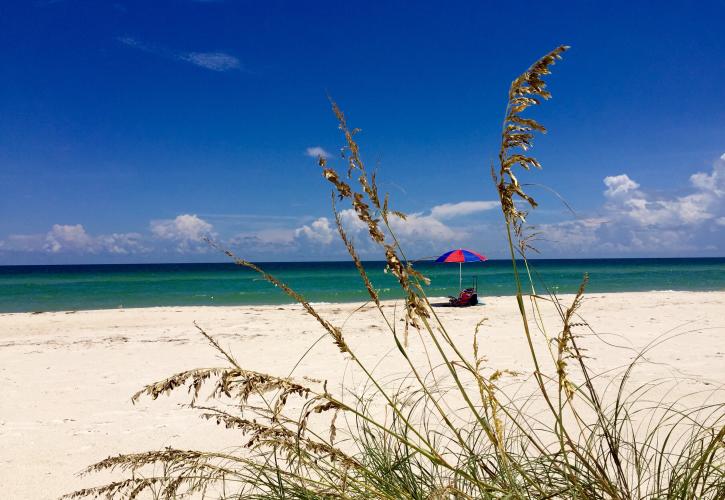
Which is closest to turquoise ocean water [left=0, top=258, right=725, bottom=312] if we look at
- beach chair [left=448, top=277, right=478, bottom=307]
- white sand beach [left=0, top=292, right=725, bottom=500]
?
white sand beach [left=0, top=292, right=725, bottom=500]

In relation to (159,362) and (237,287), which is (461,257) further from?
(237,287)

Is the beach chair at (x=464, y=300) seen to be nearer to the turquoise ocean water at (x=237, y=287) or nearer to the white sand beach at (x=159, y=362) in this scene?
the white sand beach at (x=159, y=362)

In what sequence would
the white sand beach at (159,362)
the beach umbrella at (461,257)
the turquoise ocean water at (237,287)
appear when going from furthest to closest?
the turquoise ocean water at (237,287)
the beach umbrella at (461,257)
the white sand beach at (159,362)

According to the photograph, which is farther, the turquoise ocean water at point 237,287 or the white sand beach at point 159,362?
the turquoise ocean water at point 237,287

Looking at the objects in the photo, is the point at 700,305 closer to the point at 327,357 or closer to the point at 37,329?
the point at 327,357

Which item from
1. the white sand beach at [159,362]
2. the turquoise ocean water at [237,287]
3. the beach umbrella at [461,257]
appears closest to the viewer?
the white sand beach at [159,362]

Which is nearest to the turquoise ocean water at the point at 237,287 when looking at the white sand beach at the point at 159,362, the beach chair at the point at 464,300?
the white sand beach at the point at 159,362

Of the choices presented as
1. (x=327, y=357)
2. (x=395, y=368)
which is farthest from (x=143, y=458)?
(x=327, y=357)

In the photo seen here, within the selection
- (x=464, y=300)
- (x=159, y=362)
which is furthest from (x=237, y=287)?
(x=159, y=362)

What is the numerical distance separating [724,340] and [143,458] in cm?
1007

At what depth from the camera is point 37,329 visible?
601 inches

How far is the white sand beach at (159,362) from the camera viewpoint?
4.91 m

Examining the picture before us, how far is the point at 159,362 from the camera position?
9.17 meters

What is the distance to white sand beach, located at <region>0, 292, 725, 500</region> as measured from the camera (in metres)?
4.91
